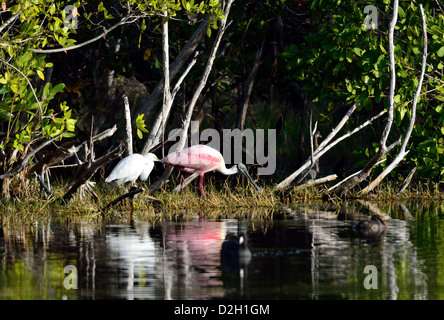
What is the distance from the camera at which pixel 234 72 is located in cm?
1827

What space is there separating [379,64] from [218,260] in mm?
6318

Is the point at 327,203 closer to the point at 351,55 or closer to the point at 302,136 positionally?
the point at 351,55

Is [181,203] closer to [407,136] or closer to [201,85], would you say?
[201,85]

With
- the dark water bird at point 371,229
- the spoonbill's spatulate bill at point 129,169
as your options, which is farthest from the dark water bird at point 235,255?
the spoonbill's spatulate bill at point 129,169

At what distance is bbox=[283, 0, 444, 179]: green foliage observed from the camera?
628 inches

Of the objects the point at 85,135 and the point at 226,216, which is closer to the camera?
the point at 226,216

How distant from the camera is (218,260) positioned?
1069 centimetres

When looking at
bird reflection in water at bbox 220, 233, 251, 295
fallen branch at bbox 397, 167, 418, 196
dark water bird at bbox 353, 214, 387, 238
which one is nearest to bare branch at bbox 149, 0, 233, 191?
fallen branch at bbox 397, 167, 418, 196

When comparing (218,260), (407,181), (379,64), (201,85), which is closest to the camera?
(218,260)

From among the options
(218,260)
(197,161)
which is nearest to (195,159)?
(197,161)

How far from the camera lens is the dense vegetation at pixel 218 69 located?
1378 centimetres

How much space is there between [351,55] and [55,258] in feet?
24.3

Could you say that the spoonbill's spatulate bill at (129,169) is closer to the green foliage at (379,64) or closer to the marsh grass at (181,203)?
the marsh grass at (181,203)
